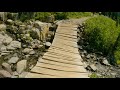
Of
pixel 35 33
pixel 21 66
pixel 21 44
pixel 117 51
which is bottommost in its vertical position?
pixel 21 66

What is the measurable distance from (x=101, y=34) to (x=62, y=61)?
370 centimetres

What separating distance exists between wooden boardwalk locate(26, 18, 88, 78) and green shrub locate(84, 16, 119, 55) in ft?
3.06

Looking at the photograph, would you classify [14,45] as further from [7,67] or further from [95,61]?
[95,61]

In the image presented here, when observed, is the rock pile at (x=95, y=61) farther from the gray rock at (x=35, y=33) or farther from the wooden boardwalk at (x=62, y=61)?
the gray rock at (x=35, y=33)

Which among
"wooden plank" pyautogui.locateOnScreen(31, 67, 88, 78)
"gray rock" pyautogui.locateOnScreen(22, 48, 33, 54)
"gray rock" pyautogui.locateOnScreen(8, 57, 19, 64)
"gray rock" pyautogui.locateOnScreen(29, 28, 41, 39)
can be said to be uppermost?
"gray rock" pyautogui.locateOnScreen(29, 28, 41, 39)

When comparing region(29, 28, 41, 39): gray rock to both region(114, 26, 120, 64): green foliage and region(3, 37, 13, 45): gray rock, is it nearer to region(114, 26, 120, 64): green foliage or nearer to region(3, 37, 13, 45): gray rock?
region(3, 37, 13, 45): gray rock

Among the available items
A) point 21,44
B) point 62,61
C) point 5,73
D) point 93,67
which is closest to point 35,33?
point 21,44

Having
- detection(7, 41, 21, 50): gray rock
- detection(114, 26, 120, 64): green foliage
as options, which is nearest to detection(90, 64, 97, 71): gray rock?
detection(114, 26, 120, 64): green foliage

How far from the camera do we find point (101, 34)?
9750mm

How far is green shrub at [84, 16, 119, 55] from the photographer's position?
9.54m
